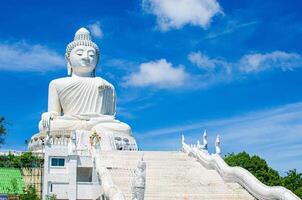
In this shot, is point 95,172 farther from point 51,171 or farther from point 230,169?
point 230,169

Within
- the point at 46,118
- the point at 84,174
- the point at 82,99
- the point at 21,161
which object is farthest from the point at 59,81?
the point at 84,174

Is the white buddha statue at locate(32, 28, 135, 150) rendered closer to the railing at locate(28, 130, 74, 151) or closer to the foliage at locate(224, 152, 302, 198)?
the railing at locate(28, 130, 74, 151)

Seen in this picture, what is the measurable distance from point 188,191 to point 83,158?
5971mm

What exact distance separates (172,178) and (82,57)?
15.4m

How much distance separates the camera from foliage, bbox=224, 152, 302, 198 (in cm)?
2955

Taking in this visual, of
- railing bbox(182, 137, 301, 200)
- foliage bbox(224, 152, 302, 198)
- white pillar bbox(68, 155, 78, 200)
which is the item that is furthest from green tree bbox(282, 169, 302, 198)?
white pillar bbox(68, 155, 78, 200)

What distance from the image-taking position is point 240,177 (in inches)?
828

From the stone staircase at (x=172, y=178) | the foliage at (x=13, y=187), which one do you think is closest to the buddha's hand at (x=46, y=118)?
the stone staircase at (x=172, y=178)

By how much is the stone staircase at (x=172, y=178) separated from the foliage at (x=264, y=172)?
600cm

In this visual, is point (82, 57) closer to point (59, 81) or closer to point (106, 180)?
point (59, 81)

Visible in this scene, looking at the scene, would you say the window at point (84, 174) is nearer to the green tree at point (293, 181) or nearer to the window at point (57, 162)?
the window at point (57, 162)

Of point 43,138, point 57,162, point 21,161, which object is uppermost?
point 43,138

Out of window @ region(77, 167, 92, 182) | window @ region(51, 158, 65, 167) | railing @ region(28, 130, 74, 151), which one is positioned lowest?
window @ region(77, 167, 92, 182)

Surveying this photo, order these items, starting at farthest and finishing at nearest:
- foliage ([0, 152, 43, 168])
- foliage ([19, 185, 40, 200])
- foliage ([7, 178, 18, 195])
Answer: foliage ([0, 152, 43, 168]), foliage ([7, 178, 18, 195]), foliage ([19, 185, 40, 200])
